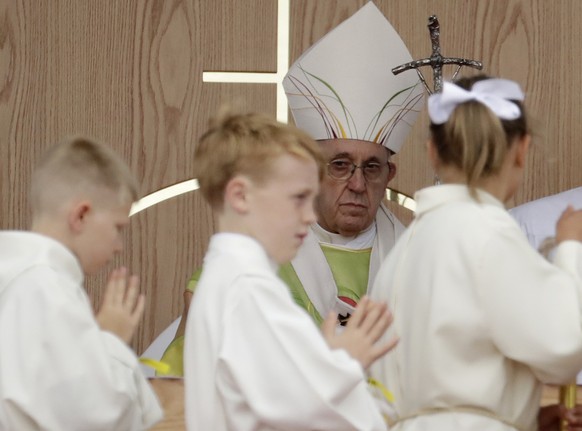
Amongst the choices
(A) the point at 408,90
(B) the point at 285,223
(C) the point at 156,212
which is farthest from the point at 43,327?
(C) the point at 156,212

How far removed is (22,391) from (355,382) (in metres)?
0.58

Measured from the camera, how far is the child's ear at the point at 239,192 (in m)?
2.37

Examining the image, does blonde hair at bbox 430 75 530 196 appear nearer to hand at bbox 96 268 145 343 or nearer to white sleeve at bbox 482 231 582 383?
white sleeve at bbox 482 231 582 383

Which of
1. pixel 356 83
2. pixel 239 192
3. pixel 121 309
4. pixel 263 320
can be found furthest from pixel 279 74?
pixel 263 320

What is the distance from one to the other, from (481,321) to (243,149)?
0.50 m

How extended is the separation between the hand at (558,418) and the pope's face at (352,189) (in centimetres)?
135

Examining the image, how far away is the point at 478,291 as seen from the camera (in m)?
2.44

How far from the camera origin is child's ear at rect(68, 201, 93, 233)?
2.55 metres

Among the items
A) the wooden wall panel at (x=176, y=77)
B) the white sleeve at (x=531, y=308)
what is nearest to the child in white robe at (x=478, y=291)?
the white sleeve at (x=531, y=308)

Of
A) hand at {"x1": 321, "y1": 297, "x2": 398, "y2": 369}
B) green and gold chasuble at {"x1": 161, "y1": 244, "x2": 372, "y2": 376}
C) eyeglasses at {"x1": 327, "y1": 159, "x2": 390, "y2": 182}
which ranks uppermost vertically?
eyeglasses at {"x1": 327, "y1": 159, "x2": 390, "y2": 182}

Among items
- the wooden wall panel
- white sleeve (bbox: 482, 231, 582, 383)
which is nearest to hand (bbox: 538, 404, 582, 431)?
white sleeve (bbox: 482, 231, 582, 383)

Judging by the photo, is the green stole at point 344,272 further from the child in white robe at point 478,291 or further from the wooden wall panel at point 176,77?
the child in white robe at point 478,291

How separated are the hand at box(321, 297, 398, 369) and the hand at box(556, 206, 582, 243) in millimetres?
410

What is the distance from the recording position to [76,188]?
256 cm
